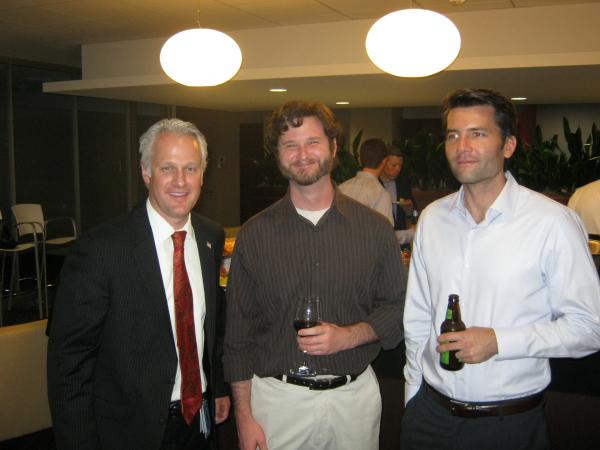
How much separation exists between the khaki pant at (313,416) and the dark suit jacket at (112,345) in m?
0.39

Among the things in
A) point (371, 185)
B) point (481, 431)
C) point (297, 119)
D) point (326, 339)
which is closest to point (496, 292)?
point (481, 431)

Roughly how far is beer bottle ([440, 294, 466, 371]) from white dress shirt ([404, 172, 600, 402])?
3cm

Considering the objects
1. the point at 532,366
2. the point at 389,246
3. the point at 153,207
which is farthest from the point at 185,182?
the point at 532,366

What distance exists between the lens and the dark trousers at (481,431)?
185 cm

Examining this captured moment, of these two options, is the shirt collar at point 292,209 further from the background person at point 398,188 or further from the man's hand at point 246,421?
the background person at point 398,188

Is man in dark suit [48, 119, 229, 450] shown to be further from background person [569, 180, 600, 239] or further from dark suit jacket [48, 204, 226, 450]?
background person [569, 180, 600, 239]

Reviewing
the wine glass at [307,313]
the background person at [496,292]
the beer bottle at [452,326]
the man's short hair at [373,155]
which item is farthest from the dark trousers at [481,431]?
the man's short hair at [373,155]

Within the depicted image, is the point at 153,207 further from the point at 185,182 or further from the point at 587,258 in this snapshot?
the point at 587,258

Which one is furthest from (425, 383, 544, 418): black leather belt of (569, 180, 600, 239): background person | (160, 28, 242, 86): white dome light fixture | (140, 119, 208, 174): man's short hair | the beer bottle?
(160, 28, 242, 86): white dome light fixture

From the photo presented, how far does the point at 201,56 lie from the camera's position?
427cm

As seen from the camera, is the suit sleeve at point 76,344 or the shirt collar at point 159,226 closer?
the suit sleeve at point 76,344

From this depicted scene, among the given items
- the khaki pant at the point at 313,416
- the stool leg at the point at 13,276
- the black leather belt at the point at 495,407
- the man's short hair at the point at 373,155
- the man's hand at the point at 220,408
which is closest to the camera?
the black leather belt at the point at 495,407

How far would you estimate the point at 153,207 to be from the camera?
2.03 metres

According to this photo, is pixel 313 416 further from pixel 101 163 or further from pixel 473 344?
pixel 101 163
